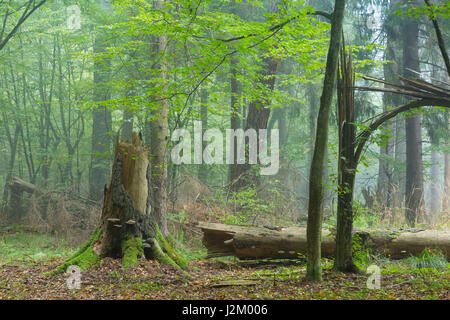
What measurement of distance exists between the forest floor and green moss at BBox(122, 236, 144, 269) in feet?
0.39

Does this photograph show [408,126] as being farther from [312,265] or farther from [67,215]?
[67,215]

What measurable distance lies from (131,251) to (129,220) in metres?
0.51

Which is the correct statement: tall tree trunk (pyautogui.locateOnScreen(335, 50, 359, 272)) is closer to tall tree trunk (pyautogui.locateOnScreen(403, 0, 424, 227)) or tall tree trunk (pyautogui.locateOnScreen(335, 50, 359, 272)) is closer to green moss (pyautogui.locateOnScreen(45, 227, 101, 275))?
green moss (pyautogui.locateOnScreen(45, 227, 101, 275))

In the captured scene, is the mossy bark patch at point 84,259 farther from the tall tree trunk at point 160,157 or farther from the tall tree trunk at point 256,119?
the tall tree trunk at point 256,119

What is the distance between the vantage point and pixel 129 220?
6.40 metres

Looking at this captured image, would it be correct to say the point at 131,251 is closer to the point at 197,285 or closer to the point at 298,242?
the point at 197,285

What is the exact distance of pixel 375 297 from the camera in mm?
4676

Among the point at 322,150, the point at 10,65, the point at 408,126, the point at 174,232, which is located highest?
the point at 10,65

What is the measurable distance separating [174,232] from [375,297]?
649 cm

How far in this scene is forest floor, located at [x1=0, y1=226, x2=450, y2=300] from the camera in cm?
491

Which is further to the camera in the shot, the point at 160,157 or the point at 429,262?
the point at 160,157

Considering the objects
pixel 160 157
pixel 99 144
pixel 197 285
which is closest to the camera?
pixel 197 285

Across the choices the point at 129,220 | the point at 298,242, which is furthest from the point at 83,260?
the point at 298,242

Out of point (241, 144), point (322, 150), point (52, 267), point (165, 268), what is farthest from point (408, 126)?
point (52, 267)
